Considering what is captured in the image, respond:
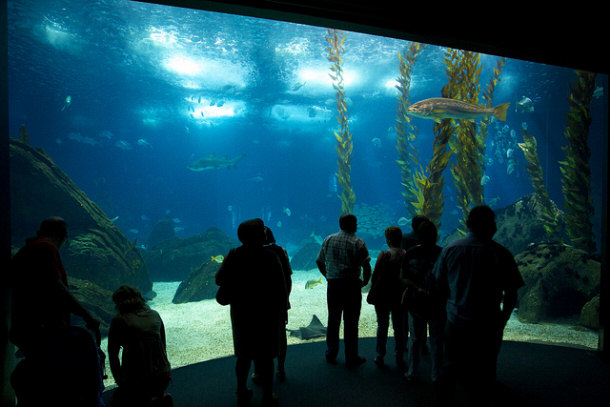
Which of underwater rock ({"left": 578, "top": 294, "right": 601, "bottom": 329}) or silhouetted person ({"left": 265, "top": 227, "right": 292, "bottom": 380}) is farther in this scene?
underwater rock ({"left": 578, "top": 294, "right": 601, "bottom": 329})

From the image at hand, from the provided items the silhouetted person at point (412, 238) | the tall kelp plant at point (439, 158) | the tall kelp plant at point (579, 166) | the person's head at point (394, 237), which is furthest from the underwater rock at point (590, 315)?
the person's head at point (394, 237)

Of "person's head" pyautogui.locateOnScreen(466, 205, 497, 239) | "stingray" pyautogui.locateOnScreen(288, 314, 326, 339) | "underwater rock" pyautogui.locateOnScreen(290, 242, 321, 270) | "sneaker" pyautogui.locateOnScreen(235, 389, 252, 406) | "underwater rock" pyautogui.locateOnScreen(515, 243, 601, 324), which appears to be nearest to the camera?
"person's head" pyautogui.locateOnScreen(466, 205, 497, 239)

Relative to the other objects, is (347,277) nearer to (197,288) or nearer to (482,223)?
(482,223)

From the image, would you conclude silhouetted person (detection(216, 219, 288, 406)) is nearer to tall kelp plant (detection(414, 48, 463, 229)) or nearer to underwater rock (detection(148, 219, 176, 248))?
tall kelp plant (detection(414, 48, 463, 229))

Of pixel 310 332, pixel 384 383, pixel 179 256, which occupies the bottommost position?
pixel 310 332

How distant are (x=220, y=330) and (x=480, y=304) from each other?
5461mm

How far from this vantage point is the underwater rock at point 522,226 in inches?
461

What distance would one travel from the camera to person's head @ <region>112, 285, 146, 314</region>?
2576 mm

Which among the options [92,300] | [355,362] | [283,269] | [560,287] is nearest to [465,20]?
[283,269]

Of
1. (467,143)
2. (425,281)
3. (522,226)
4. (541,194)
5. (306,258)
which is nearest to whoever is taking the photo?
(425,281)

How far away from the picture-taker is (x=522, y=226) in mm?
12016

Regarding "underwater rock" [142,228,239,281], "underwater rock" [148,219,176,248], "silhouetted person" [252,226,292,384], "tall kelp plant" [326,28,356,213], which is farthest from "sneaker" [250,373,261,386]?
"underwater rock" [148,219,176,248]

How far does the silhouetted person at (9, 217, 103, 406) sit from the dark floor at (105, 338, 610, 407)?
1345 millimetres

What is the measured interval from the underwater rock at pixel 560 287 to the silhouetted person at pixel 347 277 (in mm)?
5231
